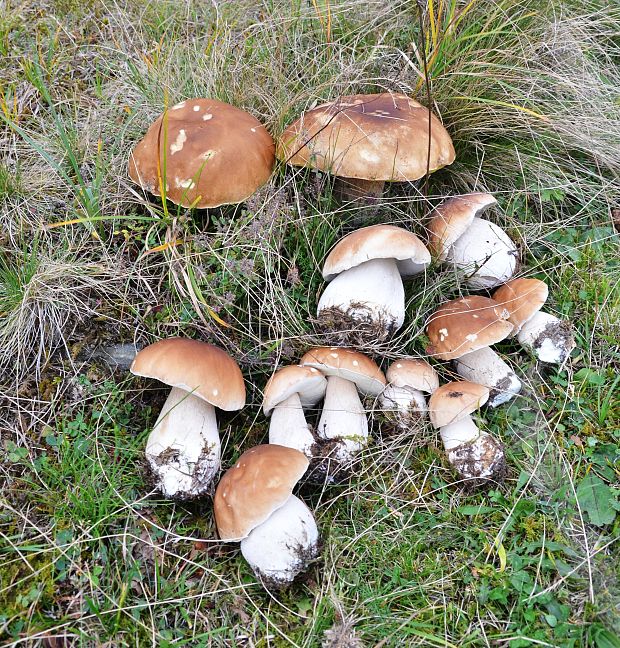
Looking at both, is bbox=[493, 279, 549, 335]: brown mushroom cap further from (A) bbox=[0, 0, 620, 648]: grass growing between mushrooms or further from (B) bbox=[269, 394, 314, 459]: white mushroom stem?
(B) bbox=[269, 394, 314, 459]: white mushroom stem

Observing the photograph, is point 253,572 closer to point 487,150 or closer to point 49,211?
point 49,211

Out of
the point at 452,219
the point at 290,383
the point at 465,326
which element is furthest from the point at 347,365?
the point at 452,219

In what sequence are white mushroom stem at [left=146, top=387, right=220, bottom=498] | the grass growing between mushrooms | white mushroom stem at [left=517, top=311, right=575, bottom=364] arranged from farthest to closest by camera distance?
white mushroom stem at [left=517, top=311, right=575, bottom=364] < white mushroom stem at [left=146, top=387, right=220, bottom=498] < the grass growing between mushrooms

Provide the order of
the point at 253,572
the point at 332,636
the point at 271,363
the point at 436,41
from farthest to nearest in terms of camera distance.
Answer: the point at 436,41 < the point at 271,363 < the point at 253,572 < the point at 332,636

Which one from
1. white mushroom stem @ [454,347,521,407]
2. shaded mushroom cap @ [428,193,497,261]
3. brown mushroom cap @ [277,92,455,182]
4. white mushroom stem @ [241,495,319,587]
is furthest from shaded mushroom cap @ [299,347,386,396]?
brown mushroom cap @ [277,92,455,182]

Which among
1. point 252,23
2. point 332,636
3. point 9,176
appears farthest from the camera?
point 252,23

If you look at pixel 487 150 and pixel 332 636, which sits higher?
pixel 487 150

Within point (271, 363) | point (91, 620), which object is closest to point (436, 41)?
point (271, 363)

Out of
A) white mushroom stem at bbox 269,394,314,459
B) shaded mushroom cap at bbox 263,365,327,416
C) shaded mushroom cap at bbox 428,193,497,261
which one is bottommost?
white mushroom stem at bbox 269,394,314,459

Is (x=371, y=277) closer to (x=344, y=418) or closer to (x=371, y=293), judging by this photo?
(x=371, y=293)
